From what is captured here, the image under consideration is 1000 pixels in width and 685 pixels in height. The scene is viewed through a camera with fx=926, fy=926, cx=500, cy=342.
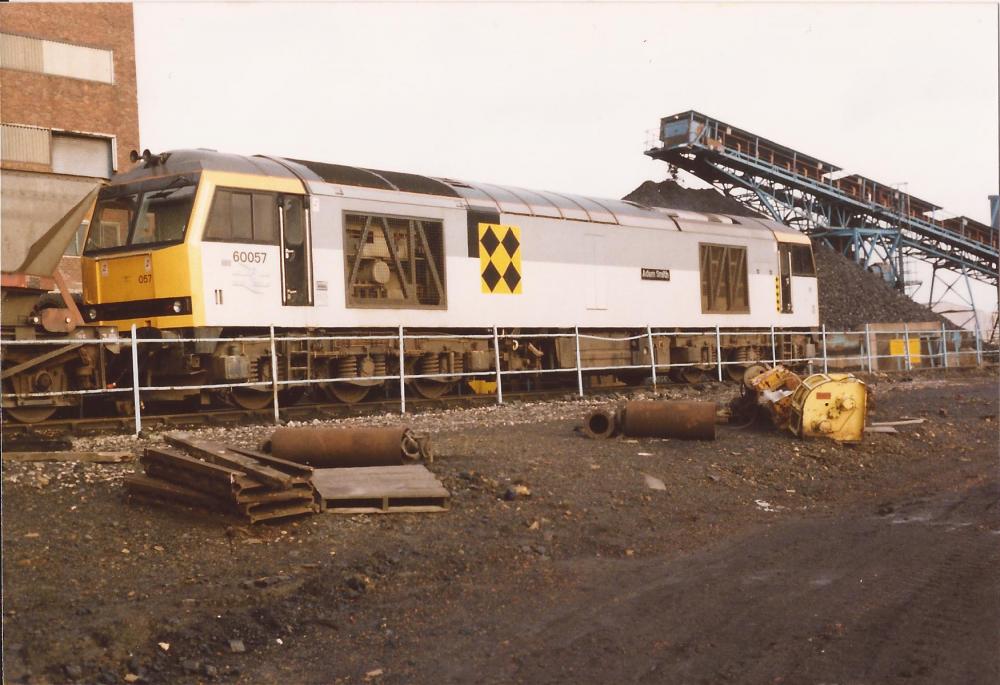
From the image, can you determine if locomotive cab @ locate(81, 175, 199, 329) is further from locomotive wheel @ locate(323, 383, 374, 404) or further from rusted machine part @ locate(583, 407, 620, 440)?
rusted machine part @ locate(583, 407, 620, 440)

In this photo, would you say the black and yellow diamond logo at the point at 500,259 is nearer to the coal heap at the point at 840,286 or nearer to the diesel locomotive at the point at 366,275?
the diesel locomotive at the point at 366,275

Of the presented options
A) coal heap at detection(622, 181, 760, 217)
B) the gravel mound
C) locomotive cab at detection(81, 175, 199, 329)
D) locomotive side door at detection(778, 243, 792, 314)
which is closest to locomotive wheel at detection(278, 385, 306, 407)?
locomotive cab at detection(81, 175, 199, 329)

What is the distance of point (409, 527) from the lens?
6.61 m

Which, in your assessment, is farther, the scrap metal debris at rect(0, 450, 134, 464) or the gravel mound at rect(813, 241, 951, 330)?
the gravel mound at rect(813, 241, 951, 330)

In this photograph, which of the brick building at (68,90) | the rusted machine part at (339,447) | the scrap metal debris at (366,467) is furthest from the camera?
the brick building at (68,90)

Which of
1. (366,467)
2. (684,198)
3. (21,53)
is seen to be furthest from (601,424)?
(684,198)

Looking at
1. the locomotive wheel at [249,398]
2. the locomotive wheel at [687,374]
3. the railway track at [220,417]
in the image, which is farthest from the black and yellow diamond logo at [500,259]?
Result: the locomotive wheel at [687,374]

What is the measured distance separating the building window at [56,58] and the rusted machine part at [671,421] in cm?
2089

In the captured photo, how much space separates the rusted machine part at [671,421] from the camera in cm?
1056

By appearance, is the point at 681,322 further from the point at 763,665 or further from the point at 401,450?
the point at 763,665

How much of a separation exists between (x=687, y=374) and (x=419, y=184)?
763 centimetres

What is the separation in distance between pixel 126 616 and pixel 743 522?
4763 millimetres

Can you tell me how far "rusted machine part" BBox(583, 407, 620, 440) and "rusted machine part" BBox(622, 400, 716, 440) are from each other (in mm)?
130

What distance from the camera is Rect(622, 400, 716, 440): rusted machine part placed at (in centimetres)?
1056
